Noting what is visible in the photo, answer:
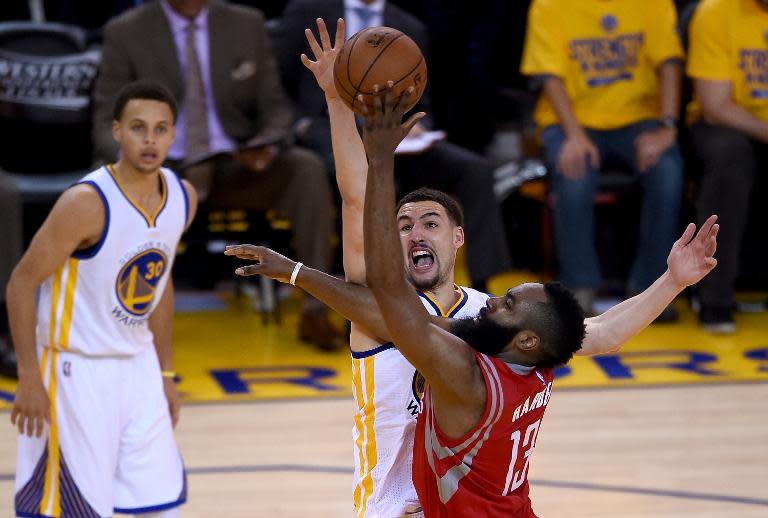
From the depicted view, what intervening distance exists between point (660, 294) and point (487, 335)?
0.64 m

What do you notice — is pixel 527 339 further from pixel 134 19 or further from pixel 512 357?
pixel 134 19

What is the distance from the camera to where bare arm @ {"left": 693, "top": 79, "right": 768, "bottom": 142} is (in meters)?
7.32

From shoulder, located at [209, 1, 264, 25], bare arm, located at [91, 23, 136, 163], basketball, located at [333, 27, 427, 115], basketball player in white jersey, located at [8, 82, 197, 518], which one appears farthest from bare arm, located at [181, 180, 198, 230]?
shoulder, located at [209, 1, 264, 25]

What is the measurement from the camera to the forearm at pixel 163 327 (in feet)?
14.6

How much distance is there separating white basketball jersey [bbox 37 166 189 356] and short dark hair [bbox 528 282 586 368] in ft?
5.38

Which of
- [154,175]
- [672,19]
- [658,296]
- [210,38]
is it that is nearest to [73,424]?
[154,175]

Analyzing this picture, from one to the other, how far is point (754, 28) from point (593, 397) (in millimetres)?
2565

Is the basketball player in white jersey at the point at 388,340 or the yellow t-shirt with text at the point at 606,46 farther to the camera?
the yellow t-shirt with text at the point at 606,46

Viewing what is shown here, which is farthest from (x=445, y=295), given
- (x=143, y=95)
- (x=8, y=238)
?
(x=8, y=238)

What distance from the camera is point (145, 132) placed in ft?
14.0

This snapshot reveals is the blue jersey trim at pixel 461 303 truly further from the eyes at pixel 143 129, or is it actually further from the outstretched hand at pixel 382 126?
the eyes at pixel 143 129

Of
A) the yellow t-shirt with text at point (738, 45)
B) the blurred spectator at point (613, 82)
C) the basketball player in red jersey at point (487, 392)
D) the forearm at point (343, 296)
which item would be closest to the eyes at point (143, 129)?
the forearm at point (343, 296)

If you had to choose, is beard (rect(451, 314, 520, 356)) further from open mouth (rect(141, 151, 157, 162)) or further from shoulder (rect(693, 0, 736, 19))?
shoulder (rect(693, 0, 736, 19))

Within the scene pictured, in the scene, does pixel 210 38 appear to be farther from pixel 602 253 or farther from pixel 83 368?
pixel 83 368
